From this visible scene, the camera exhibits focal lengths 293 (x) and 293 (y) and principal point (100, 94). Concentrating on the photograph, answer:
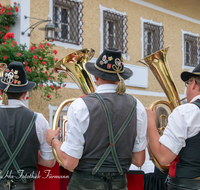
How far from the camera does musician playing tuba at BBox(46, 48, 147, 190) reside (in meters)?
1.88

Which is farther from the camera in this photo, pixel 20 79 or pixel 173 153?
pixel 20 79

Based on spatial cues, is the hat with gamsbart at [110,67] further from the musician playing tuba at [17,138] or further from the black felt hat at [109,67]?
the musician playing tuba at [17,138]

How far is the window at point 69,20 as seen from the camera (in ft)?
22.2

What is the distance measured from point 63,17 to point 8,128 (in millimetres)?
5074

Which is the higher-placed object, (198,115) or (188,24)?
(188,24)

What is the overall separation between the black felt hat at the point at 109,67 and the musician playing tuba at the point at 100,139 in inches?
3.1

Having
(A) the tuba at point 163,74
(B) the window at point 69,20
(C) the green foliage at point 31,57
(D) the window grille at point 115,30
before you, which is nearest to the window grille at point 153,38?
(D) the window grille at point 115,30

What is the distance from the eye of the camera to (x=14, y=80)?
2.47 metres

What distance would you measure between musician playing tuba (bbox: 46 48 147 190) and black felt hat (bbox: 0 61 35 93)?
693 millimetres

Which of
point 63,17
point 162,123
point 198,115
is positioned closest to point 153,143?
point 198,115

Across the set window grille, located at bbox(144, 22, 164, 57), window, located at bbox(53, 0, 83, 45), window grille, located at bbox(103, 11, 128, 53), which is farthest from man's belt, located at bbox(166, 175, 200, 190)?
window grille, located at bbox(144, 22, 164, 57)

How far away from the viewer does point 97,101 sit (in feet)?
6.37

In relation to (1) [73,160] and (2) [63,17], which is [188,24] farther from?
(1) [73,160]

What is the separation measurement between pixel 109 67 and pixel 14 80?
0.87m
